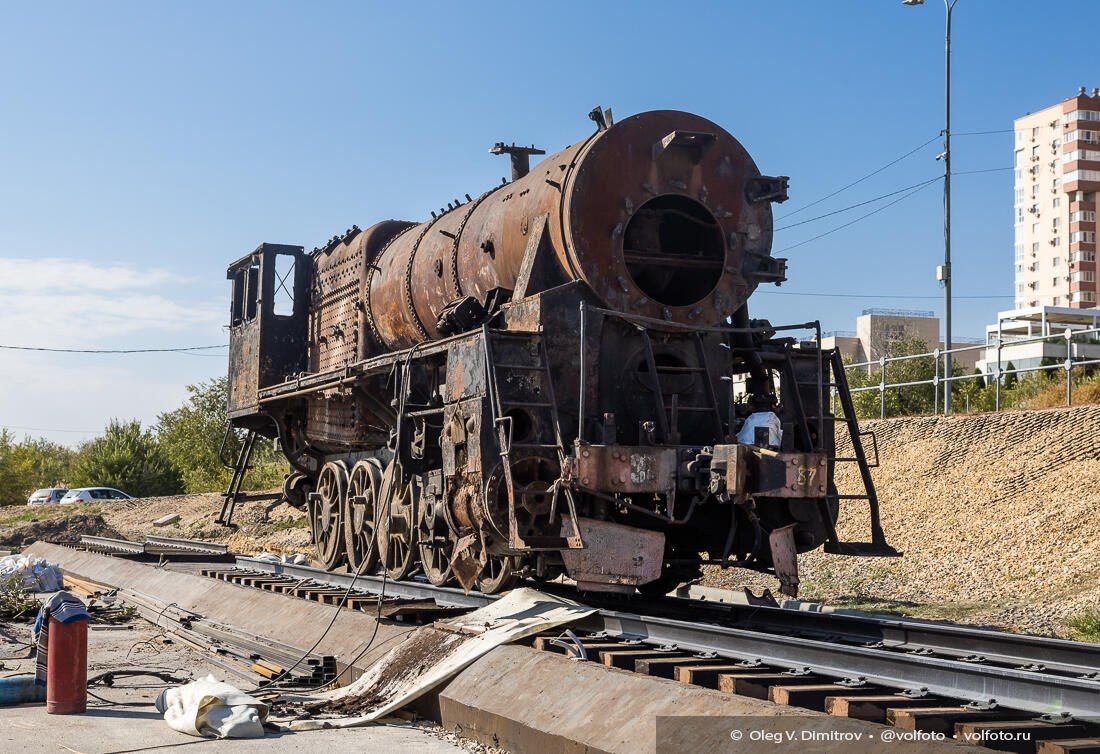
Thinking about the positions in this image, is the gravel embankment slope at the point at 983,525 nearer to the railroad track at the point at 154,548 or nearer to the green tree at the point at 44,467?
the railroad track at the point at 154,548

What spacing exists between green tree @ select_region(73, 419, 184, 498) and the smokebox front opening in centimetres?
4129

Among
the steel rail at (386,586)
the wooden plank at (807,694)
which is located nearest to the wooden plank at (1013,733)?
the wooden plank at (807,694)

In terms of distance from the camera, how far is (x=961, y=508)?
51.4ft

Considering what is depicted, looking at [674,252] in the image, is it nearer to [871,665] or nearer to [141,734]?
[871,665]

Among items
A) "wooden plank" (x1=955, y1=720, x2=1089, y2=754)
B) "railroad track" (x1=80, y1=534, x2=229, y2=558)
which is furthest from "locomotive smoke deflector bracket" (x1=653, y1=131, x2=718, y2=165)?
"railroad track" (x1=80, y1=534, x2=229, y2=558)

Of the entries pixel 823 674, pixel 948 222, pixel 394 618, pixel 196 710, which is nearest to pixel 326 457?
pixel 394 618

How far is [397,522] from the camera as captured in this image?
36.2ft

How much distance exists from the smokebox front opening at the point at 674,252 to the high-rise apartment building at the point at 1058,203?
83.4 metres

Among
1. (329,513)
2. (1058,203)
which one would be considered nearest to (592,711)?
(329,513)

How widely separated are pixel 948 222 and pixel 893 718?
65.7ft

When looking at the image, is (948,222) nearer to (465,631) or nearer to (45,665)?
(465,631)

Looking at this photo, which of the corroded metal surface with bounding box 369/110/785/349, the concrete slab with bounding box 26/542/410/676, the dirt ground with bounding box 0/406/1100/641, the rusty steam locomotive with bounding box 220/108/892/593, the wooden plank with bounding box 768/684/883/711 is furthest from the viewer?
the dirt ground with bounding box 0/406/1100/641

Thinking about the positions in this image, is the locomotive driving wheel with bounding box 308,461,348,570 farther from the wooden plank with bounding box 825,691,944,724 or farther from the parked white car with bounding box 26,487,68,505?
the parked white car with bounding box 26,487,68,505

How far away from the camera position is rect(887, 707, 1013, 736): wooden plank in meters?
4.57
